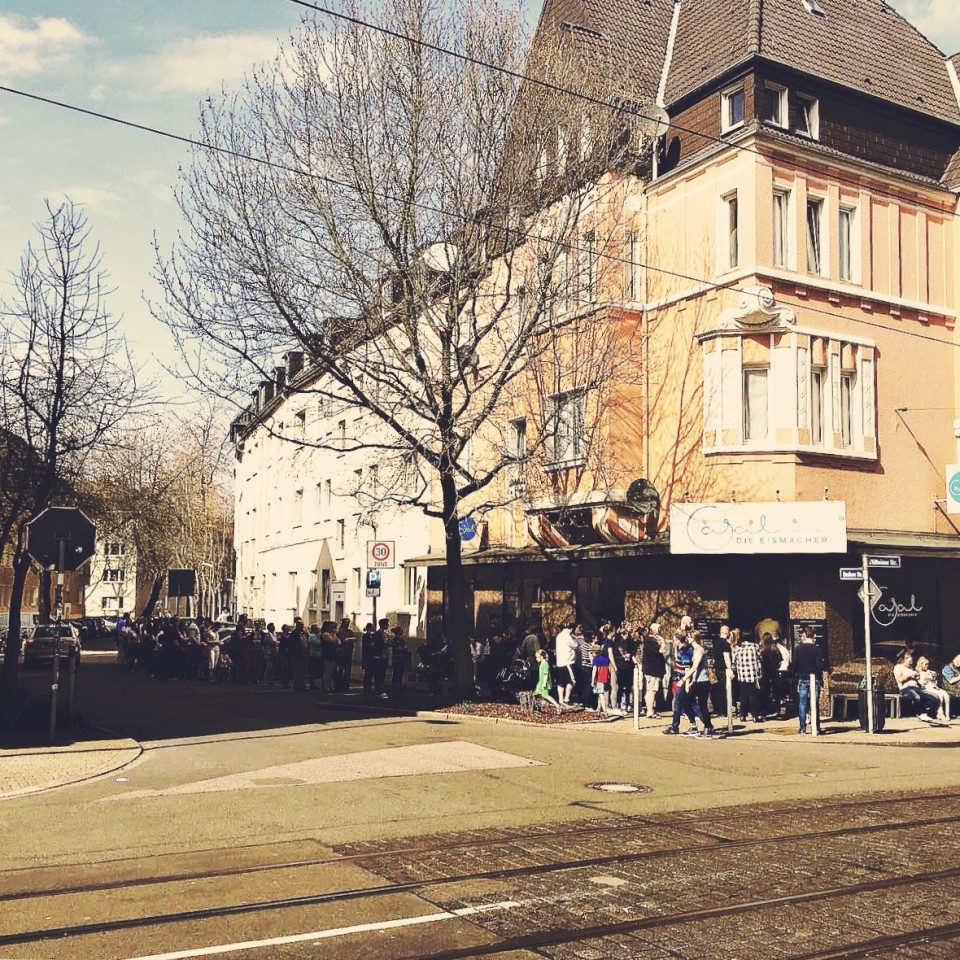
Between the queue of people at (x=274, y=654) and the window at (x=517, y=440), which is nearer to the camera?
the queue of people at (x=274, y=654)

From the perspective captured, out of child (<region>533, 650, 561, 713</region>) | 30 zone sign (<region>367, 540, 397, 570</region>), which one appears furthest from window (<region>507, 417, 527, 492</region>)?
child (<region>533, 650, 561, 713</region>)

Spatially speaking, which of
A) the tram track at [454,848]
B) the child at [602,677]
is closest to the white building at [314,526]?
the child at [602,677]

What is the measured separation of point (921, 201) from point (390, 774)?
716 inches

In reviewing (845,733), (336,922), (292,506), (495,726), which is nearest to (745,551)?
(845,733)

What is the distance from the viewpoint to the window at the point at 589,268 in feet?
69.7

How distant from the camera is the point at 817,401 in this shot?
22828mm

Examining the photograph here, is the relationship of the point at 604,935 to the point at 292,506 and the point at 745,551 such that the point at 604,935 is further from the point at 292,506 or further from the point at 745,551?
the point at 292,506

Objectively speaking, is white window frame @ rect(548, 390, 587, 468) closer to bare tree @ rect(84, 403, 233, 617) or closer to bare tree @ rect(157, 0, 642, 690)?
bare tree @ rect(157, 0, 642, 690)

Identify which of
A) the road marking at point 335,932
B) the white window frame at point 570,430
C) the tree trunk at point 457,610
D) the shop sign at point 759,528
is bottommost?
the road marking at point 335,932

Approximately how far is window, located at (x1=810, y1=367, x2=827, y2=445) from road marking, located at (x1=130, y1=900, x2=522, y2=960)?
16798 mm

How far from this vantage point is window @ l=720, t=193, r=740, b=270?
22.9 meters

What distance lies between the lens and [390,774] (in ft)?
43.9

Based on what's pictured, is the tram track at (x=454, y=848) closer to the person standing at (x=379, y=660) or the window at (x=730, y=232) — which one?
the window at (x=730, y=232)

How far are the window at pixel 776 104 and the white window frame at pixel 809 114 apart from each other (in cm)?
35
